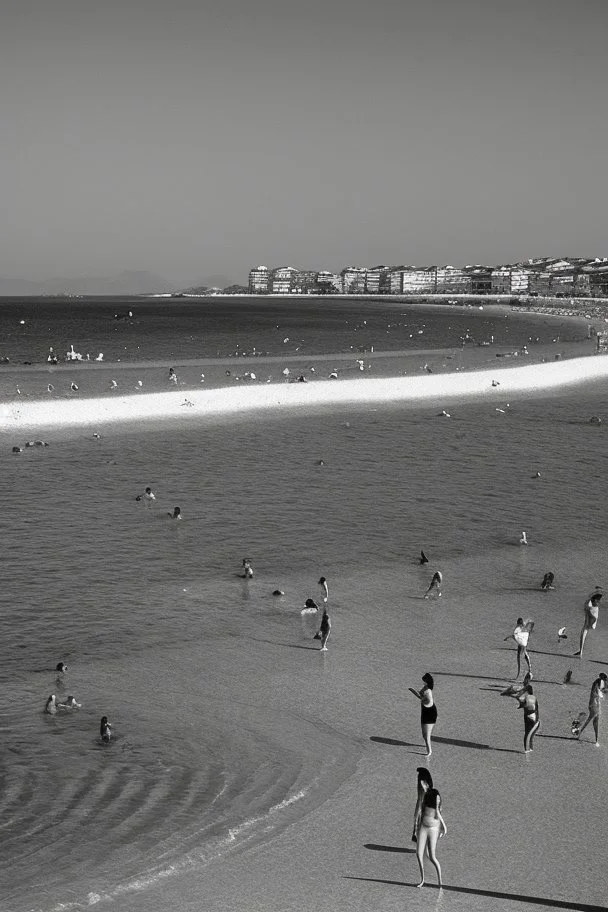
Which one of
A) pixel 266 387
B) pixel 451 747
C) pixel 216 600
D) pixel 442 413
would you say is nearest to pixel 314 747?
pixel 451 747

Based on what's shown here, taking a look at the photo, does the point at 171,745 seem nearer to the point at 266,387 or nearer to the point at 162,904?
the point at 162,904

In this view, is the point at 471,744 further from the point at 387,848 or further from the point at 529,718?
the point at 387,848

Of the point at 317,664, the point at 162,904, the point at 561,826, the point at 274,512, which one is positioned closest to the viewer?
the point at 162,904

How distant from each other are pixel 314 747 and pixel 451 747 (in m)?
2.08

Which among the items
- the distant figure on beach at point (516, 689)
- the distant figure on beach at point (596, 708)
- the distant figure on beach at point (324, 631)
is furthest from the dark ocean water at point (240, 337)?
the distant figure on beach at point (596, 708)

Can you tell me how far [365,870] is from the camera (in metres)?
10.9

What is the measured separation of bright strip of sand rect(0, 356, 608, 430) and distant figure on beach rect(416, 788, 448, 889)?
3773 cm

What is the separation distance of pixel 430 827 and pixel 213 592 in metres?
11.6

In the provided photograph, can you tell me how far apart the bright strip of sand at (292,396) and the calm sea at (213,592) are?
4.37 meters

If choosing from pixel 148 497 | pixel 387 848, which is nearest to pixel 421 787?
pixel 387 848

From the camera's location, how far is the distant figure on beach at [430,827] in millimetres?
10664

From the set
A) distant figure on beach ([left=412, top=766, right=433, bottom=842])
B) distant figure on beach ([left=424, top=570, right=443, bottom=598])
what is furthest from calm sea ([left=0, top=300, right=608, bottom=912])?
distant figure on beach ([left=412, top=766, right=433, bottom=842])

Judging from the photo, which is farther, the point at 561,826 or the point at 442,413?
the point at 442,413

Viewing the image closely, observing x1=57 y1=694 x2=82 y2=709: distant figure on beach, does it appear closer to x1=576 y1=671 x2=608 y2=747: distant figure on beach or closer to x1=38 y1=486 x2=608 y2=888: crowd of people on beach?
x1=38 y1=486 x2=608 y2=888: crowd of people on beach
